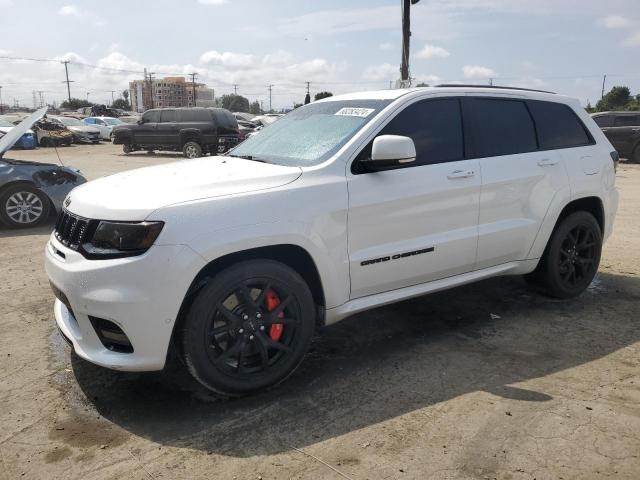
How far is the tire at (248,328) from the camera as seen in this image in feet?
9.63

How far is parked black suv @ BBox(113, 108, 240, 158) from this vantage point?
1977 centimetres

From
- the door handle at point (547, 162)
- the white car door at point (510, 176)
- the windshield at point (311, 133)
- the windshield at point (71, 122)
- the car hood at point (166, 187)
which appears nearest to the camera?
the car hood at point (166, 187)

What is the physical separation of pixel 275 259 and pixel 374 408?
3.44ft

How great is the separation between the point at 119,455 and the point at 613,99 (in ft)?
215

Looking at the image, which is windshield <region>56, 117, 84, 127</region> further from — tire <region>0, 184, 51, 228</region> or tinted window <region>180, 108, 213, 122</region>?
tire <region>0, 184, 51, 228</region>

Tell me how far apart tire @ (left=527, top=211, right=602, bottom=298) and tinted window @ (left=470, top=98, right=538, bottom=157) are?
2.69ft

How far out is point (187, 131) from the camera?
65.9 ft

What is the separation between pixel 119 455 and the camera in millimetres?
2680

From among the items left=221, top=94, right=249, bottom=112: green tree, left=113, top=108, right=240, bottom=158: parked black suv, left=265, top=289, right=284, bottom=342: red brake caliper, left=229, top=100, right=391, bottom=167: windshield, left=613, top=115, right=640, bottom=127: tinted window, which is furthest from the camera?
left=221, top=94, right=249, bottom=112: green tree

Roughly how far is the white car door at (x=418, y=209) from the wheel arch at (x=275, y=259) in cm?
24

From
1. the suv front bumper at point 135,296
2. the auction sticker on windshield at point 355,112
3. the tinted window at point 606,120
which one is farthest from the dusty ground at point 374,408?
the tinted window at point 606,120

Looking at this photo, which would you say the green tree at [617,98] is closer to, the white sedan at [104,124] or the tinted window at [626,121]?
the tinted window at [626,121]

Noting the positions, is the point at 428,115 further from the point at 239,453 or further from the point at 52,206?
the point at 52,206

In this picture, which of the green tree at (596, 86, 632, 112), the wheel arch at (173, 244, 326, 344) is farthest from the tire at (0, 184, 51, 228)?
the green tree at (596, 86, 632, 112)
